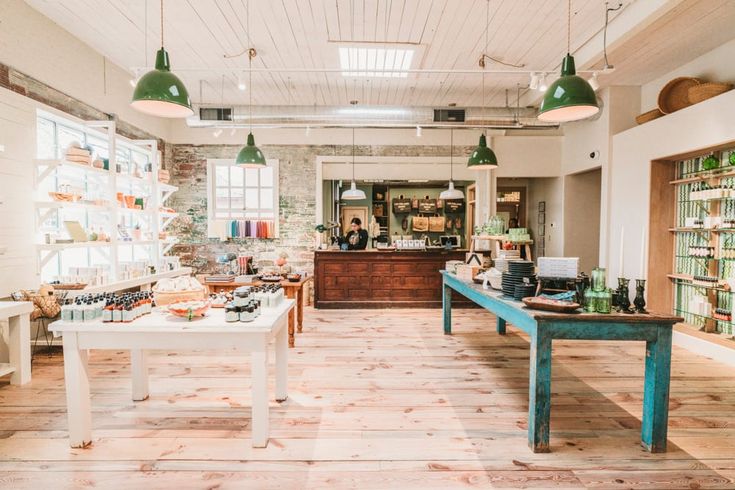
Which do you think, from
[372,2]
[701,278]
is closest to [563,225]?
[701,278]

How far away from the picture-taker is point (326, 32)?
5297mm

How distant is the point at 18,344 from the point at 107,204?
2.55 metres

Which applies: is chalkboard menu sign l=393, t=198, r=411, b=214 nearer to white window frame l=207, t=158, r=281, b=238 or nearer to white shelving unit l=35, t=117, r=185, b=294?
white window frame l=207, t=158, r=281, b=238

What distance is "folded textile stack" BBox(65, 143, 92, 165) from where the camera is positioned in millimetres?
4891

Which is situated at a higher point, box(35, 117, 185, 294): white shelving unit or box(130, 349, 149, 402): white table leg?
box(35, 117, 185, 294): white shelving unit

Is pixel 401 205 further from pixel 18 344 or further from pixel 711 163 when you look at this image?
pixel 18 344

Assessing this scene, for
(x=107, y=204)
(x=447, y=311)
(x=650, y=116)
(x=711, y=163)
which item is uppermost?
(x=650, y=116)

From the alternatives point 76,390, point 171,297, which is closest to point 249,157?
point 171,297

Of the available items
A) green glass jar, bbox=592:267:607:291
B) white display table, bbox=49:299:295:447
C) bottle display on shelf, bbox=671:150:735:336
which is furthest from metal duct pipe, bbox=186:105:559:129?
white display table, bbox=49:299:295:447

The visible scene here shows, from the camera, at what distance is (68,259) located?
5.76 metres

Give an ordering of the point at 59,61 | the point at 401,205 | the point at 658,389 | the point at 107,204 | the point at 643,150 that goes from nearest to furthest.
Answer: the point at 658,389 < the point at 59,61 < the point at 107,204 < the point at 643,150 < the point at 401,205

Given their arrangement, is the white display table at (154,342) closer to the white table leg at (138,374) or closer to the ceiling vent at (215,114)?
the white table leg at (138,374)

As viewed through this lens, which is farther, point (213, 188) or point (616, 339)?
point (213, 188)

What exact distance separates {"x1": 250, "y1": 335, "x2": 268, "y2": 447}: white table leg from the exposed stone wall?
20.4 feet
